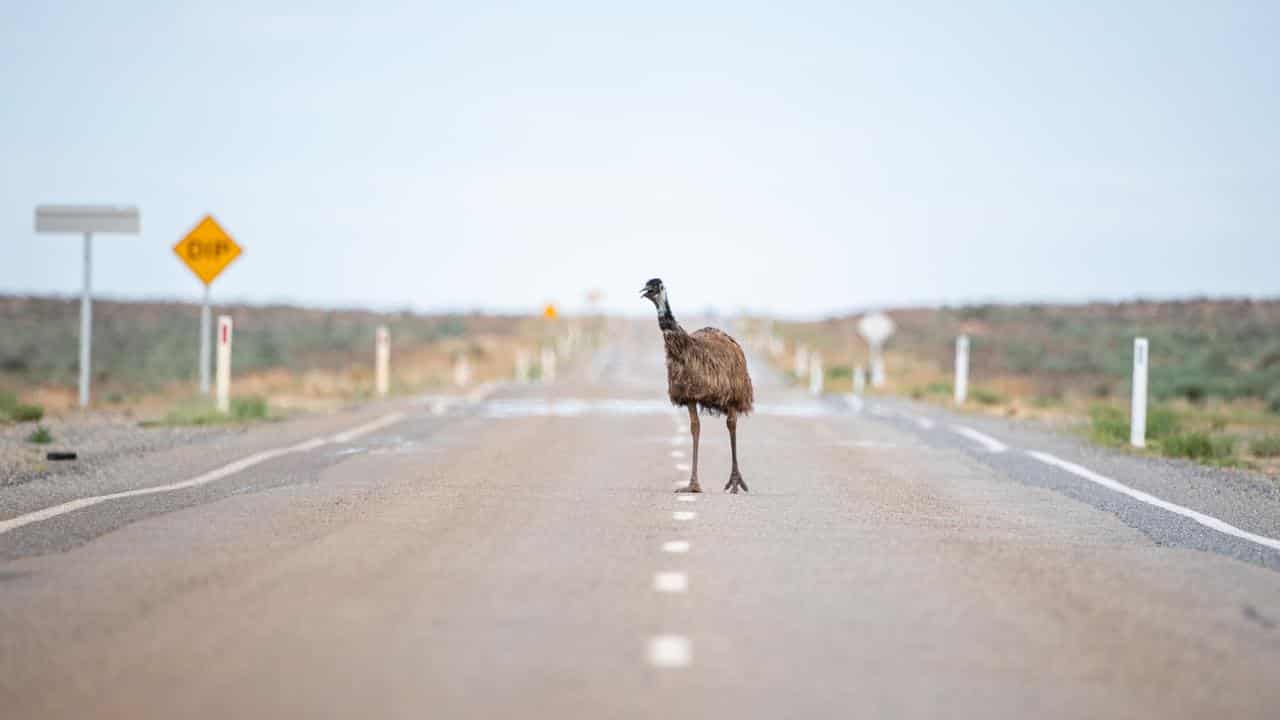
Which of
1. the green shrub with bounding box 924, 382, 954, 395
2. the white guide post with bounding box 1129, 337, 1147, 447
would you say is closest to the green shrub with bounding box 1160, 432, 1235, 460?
the white guide post with bounding box 1129, 337, 1147, 447

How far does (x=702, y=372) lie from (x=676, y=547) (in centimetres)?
349

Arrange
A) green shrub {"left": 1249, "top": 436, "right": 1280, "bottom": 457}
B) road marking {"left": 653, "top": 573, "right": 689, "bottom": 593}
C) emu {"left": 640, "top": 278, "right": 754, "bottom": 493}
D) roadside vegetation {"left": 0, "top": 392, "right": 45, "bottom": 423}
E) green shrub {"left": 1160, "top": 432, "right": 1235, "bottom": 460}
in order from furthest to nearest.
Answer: roadside vegetation {"left": 0, "top": 392, "right": 45, "bottom": 423}
green shrub {"left": 1249, "top": 436, "right": 1280, "bottom": 457}
green shrub {"left": 1160, "top": 432, "right": 1235, "bottom": 460}
emu {"left": 640, "top": 278, "right": 754, "bottom": 493}
road marking {"left": 653, "top": 573, "right": 689, "bottom": 593}

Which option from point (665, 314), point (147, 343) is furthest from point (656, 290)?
point (147, 343)

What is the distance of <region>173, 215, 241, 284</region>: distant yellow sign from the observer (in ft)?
80.3

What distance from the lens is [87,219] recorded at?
2525 cm

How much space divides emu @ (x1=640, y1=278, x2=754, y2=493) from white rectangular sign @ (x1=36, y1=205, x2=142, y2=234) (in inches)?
596

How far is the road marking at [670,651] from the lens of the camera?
5.87 m

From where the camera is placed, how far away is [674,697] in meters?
5.33

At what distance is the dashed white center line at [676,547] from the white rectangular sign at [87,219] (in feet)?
60.0

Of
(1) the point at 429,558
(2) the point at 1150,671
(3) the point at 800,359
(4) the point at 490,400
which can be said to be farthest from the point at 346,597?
(3) the point at 800,359

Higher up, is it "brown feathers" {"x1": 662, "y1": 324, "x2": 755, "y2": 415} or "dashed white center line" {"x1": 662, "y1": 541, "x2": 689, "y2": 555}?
"brown feathers" {"x1": 662, "y1": 324, "x2": 755, "y2": 415}

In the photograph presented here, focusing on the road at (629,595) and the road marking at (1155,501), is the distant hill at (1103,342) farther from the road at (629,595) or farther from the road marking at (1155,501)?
the road at (629,595)

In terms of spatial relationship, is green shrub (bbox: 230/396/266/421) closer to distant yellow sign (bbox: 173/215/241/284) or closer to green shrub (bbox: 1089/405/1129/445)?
distant yellow sign (bbox: 173/215/241/284)

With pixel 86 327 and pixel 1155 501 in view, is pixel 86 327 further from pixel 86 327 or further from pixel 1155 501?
pixel 1155 501
